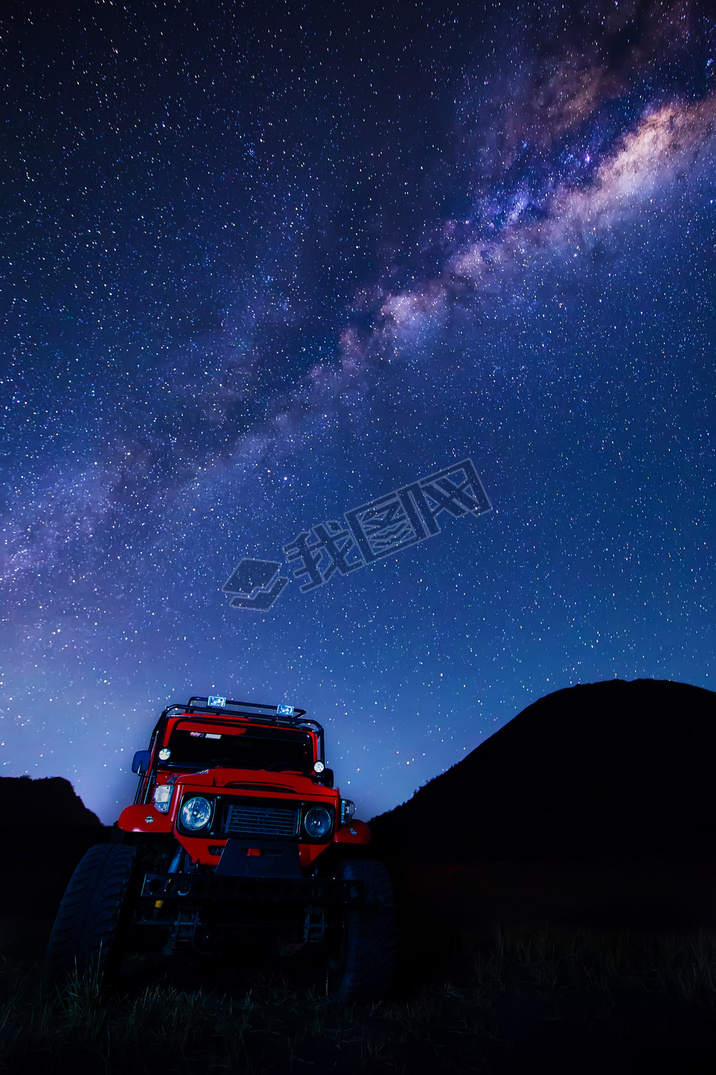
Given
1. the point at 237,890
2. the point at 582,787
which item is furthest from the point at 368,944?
the point at 582,787

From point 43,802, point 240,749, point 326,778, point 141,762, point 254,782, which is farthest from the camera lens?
point 43,802

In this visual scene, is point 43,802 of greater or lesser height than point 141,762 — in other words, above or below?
above

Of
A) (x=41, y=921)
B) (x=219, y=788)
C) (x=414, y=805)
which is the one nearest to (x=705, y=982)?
(x=219, y=788)

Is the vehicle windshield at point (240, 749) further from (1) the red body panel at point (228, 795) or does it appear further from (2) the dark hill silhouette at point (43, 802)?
(2) the dark hill silhouette at point (43, 802)

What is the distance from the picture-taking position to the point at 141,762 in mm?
7602

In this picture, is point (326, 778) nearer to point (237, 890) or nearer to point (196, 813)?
point (196, 813)

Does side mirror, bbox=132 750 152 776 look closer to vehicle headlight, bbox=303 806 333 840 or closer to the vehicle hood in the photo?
the vehicle hood

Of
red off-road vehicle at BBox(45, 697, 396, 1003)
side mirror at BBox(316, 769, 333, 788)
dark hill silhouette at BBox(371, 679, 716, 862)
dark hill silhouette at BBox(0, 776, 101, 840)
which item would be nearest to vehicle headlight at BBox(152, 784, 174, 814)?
red off-road vehicle at BBox(45, 697, 396, 1003)

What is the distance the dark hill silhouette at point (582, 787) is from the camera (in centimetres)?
2850

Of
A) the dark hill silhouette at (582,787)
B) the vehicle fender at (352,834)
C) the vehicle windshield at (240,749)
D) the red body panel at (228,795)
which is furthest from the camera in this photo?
the dark hill silhouette at (582,787)

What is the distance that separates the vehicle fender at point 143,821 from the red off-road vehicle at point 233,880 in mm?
11

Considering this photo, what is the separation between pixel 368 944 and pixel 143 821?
8.68 feet

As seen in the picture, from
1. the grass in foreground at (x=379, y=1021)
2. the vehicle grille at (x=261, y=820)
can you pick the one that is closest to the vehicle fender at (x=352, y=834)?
the vehicle grille at (x=261, y=820)

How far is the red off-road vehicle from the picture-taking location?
527 cm
